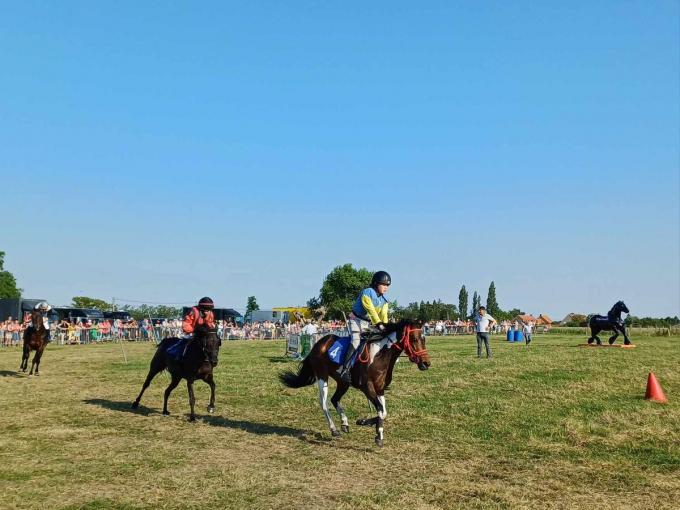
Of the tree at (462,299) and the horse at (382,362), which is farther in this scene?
the tree at (462,299)

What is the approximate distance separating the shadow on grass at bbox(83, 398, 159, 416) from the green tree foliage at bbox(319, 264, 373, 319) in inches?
3739

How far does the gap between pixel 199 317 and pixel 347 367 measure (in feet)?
13.4

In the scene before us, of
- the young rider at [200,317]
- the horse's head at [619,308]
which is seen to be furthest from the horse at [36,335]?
the horse's head at [619,308]

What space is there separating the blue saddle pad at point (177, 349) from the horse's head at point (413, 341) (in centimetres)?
578

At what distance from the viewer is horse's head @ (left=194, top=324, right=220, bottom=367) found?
506 inches

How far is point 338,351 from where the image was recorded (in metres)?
11.2

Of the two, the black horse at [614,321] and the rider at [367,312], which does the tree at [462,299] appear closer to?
the black horse at [614,321]

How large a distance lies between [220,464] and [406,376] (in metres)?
11.1

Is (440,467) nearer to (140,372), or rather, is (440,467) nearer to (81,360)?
(140,372)

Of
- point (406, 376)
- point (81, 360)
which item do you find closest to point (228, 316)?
point (81, 360)

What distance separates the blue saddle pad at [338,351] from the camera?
11.1 meters

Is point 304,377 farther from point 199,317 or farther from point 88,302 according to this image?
point 88,302

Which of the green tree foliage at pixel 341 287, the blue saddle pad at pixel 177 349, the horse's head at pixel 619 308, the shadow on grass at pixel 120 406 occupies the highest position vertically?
the green tree foliage at pixel 341 287

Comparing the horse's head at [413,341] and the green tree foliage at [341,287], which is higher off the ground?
the green tree foliage at [341,287]
